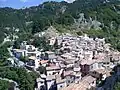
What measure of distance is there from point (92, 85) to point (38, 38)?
1589 centimetres

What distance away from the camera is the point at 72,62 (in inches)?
1309

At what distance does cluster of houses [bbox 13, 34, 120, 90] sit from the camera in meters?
29.2

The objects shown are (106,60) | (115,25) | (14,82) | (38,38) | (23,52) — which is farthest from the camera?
(115,25)

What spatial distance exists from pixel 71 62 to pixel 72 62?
0.11 meters

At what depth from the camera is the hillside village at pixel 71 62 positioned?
29125 millimetres

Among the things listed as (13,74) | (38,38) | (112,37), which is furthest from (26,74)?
(112,37)

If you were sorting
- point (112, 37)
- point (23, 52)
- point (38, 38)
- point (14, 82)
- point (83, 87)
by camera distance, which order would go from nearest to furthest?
point (83, 87) < point (14, 82) < point (23, 52) < point (38, 38) < point (112, 37)

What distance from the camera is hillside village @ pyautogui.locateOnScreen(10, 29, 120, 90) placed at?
29.1m

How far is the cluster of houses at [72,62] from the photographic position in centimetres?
2916

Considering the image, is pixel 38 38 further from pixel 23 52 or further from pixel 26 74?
pixel 26 74

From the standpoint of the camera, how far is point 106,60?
Answer: 33844 mm

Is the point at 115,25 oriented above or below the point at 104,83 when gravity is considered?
above

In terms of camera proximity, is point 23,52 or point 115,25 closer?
point 23,52

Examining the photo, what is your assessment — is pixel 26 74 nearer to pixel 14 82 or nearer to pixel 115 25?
pixel 14 82
